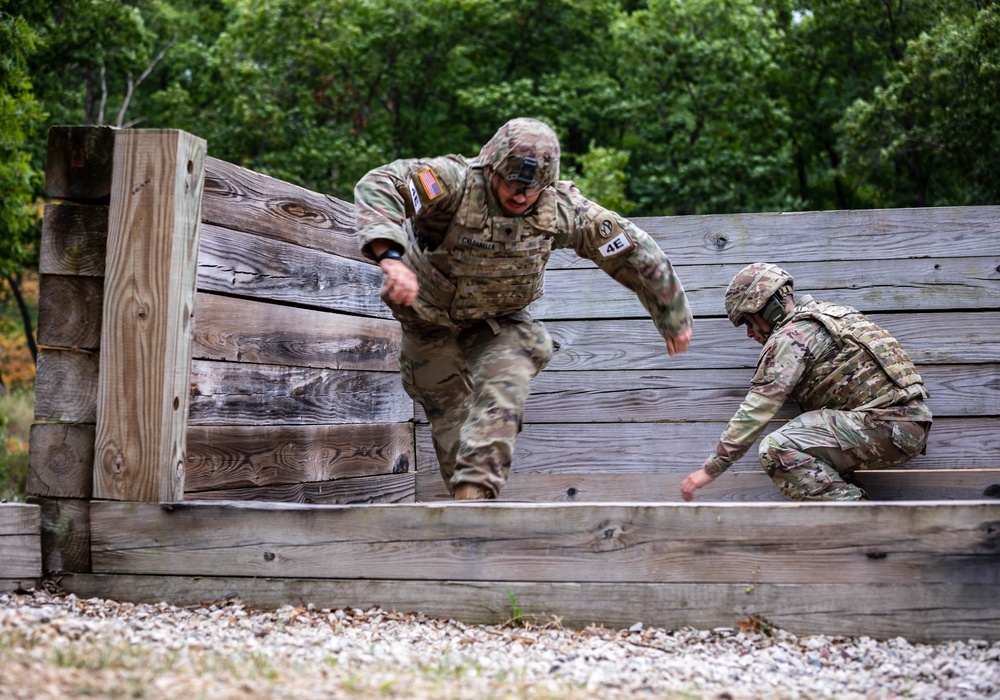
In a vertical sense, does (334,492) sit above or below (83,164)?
below

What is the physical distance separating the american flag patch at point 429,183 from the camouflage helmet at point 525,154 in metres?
0.24

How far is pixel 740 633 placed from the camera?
3.14 metres

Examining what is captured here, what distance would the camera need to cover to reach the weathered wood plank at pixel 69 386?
11.8 ft

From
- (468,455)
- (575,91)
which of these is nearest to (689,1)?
(575,91)

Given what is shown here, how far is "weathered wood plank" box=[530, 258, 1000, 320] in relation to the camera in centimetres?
512

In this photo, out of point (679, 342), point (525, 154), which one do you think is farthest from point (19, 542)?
point (679, 342)

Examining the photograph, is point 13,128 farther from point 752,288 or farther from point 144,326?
point 752,288

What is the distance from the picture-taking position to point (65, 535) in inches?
141

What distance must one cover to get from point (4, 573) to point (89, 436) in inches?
22.9

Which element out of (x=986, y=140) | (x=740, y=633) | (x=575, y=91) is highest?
(x=575, y=91)

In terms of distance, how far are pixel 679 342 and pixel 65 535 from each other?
2523 mm

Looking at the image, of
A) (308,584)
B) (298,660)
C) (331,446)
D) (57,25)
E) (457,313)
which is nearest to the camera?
(298,660)

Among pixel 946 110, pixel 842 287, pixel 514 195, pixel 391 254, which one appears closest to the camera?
pixel 391 254

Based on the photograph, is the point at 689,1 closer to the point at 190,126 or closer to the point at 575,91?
the point at 575,91
